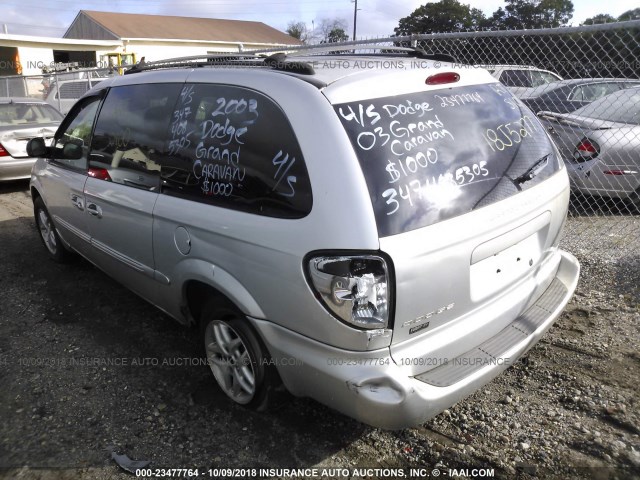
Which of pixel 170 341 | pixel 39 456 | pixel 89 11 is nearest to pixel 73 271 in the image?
pixel 170 341

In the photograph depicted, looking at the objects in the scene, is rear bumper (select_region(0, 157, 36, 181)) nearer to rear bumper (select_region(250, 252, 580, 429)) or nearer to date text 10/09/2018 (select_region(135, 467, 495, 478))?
date text 10/09/2018 (select_region(135, 467, 495, 478))

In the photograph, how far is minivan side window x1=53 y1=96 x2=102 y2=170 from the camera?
3.80m

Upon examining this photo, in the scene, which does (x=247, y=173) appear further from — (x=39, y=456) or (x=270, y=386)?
(x=39, y=456)

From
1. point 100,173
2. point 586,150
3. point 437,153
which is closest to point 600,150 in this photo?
point 586,150

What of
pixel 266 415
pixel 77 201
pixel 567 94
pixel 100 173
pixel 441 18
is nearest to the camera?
pixel 266 415

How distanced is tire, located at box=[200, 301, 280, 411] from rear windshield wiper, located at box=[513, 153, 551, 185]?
1533 millimetres

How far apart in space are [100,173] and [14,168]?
5.43m

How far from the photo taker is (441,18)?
38.8m

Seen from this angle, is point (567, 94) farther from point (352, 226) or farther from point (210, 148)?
point (352, 226)

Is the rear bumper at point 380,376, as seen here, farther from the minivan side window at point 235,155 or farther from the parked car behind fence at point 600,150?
the parked car behind fence at point 600,150

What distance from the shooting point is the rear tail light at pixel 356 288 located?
191cm

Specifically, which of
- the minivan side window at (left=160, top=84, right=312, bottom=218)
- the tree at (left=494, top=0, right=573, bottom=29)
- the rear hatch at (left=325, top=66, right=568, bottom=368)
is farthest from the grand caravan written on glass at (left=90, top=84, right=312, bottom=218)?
the tree at (left=494, top=0, right=573, bottom=29)

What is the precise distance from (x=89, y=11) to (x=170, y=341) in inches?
1600

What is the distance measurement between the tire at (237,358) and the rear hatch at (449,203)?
758 millimetres
